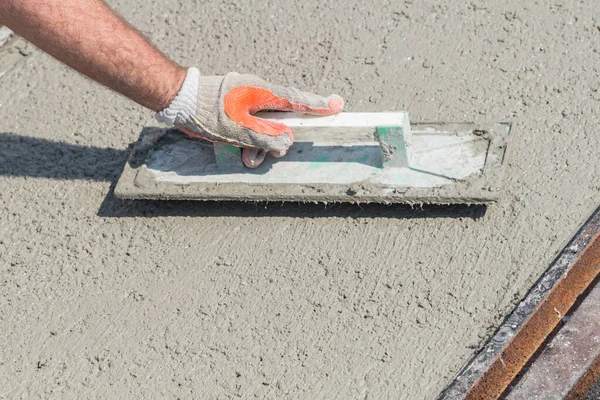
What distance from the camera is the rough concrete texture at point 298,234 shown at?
2.70 meters

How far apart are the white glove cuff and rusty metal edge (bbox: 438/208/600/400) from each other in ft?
4.12

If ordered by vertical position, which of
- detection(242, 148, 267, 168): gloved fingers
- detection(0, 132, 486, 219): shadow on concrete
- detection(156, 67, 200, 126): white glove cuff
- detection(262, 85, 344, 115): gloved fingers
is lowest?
detection(0, 132, 486, 219): shadow on concrete

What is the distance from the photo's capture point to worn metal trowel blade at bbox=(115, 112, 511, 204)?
2.95 meters

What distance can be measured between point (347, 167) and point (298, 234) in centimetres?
30

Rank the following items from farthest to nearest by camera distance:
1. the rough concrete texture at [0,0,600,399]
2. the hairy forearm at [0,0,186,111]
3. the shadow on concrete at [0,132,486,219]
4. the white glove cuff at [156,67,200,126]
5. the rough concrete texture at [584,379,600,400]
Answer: the shadow on concrete at [0,132,486,219] < the white glove cuff at [156,67,200,126] < the hairy forearm at [0,0,186,111] < the rough concrete texture at [0,0,600,399] < the rough concrete texture at [584,379,600,400]

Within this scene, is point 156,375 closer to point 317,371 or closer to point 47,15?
point 317,371

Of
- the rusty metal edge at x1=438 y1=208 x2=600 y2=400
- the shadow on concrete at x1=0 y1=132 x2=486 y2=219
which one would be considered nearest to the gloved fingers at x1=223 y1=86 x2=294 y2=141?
the shadow on concrete at x1=0 y1=132 x2=486 y2=219

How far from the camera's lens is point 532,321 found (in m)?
2.67

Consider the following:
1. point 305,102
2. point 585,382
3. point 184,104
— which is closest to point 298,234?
point 305,102

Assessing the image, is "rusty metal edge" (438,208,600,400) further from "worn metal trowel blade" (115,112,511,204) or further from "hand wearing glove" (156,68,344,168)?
"hand wearing glove" (156,68,344,168)

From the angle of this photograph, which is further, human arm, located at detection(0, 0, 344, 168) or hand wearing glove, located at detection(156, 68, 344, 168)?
hand wearing glove, located at detection(156, 68, 344, 168)

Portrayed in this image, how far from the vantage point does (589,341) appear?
8.48ft

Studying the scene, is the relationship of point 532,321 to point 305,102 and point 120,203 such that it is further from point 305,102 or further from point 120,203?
point 120,203

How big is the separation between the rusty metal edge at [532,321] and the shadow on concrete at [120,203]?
0.36 metres
